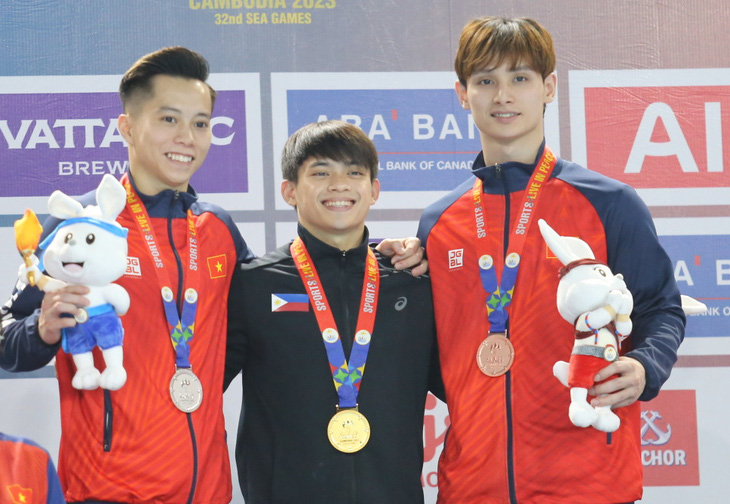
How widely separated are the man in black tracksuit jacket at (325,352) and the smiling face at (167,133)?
275mm

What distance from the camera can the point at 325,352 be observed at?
7.84ft

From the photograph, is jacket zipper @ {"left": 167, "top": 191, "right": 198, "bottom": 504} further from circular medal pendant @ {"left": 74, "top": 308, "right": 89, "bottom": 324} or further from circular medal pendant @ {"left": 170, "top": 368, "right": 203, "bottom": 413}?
circular medal pendant @ {"left": 74, "top": 308, "right": 89, "bottom": 324}

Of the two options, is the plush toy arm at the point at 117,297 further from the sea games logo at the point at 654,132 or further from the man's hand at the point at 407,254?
the sea games logo at the point at 654,132

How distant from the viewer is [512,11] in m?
3.70

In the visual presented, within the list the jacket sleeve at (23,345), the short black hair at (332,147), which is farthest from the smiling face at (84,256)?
the short black hair at (332,147)

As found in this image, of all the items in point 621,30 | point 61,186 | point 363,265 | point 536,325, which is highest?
point 621,30

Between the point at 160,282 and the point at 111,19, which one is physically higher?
the point at 111,19

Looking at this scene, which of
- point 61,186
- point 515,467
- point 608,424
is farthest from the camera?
point 61,186

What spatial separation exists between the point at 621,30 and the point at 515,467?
2161 millimetres

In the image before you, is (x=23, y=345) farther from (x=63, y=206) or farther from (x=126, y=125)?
(x=126, y=125)

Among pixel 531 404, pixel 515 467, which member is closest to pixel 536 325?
pixel 531 404

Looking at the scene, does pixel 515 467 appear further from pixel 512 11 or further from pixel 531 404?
pixel 512 11

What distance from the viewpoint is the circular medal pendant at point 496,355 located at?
2289 millimetres

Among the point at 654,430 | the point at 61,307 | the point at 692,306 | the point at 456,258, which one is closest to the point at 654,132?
the point at 692,306
